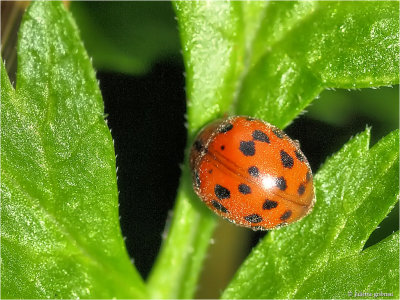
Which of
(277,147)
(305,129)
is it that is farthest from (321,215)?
(305,129)

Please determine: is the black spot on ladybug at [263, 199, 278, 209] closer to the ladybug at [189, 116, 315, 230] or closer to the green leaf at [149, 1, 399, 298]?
the ladybug at [189, 116, 315, 230]

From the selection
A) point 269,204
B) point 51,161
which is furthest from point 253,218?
point 51,161

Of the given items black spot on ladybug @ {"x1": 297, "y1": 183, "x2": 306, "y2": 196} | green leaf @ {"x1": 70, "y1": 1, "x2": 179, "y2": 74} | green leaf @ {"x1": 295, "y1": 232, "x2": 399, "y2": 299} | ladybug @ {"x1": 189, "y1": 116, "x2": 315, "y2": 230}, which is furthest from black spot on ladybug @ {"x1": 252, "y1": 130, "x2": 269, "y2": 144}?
green leaf @ {"x1": 70, "y1": 1, "x2": 179, "y2": 74}

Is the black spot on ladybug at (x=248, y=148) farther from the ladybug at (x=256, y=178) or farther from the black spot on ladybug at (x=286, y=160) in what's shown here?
the black spot on ladybug at (x=286, y=160)

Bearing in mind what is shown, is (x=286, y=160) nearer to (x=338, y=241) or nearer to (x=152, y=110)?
(x=338, y=241)

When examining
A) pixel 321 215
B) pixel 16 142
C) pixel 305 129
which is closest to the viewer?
pixel 16 142

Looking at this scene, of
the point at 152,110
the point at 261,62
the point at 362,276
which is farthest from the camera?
the point at 152,110

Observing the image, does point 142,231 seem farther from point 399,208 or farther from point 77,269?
point 399,208
